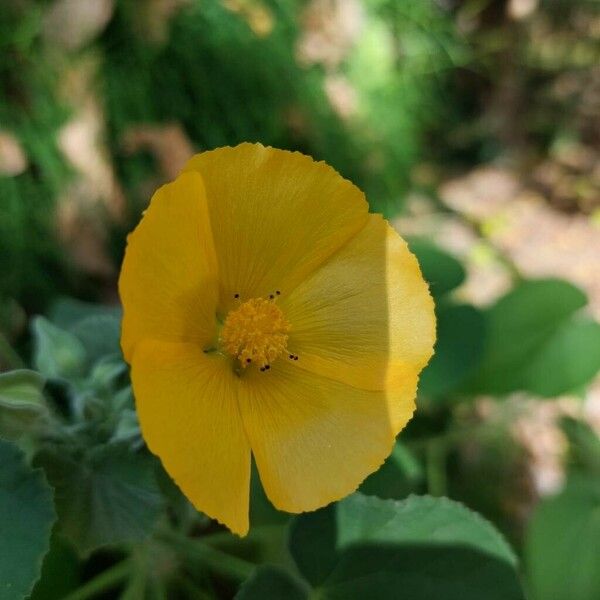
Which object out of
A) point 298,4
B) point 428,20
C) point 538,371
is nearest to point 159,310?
point 538,371

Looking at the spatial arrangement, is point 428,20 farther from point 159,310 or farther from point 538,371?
point 159,310

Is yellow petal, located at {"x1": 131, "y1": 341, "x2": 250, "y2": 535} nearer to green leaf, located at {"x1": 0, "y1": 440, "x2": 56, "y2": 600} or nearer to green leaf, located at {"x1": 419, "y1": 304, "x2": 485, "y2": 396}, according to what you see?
green leaf, located at {"x1": 0, "y1": 440, "x2": 56, "y2": 600}

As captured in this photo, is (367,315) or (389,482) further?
(389,482)

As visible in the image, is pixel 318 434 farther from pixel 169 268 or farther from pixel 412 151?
pixel 412 151

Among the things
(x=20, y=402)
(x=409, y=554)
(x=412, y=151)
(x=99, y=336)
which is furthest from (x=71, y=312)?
(x=412, y=151)

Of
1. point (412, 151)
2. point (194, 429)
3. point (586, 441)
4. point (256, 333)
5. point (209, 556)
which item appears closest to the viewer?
point (194, 429)

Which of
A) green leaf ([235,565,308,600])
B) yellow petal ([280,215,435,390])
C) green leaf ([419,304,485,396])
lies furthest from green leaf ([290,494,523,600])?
green leaf ([419,304,485,396])

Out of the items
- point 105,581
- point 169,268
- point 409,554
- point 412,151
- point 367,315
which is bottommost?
point 412,151

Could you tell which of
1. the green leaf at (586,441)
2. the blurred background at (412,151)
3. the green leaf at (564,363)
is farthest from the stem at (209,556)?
the green leaf at (586,441)
